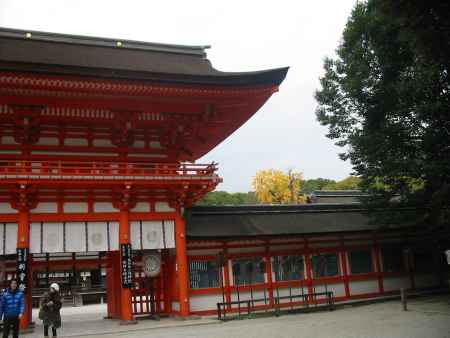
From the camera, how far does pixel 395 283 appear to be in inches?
867

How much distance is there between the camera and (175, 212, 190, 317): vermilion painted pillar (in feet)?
57.2

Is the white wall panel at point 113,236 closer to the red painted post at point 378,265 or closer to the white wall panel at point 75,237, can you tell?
the white wall panel at point 75,237

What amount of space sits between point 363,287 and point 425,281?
353cm

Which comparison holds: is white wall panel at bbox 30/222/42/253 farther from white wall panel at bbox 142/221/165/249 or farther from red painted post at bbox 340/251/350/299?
red painted post at bbox 340/251/350/299

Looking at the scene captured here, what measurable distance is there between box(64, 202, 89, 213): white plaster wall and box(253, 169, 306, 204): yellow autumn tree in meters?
47.5

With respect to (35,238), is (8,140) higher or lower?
higher

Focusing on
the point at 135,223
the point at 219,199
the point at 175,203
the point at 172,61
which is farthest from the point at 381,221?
the point at 219,199

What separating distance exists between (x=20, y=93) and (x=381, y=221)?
15.3m

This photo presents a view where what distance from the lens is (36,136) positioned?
1742 centimetres

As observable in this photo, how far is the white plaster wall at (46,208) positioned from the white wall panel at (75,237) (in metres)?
0.74

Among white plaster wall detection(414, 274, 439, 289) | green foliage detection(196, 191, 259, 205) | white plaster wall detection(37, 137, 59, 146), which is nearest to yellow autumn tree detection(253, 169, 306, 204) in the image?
green foliage detection(196, 191, 259, 205)

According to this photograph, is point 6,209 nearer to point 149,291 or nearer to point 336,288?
point 149,291

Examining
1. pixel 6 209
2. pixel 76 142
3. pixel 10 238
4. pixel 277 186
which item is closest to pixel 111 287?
pixel 10 238

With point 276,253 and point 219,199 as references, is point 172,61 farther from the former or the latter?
point 219,199
